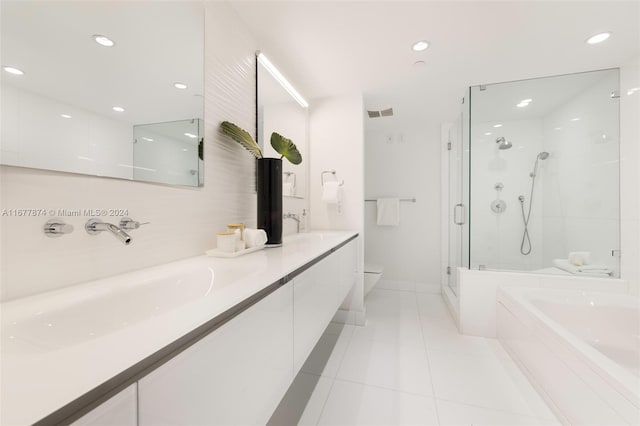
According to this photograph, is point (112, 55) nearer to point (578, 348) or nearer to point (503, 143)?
point (578, 348)

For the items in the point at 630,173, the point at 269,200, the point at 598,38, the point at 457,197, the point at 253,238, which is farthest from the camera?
the point at 457,197

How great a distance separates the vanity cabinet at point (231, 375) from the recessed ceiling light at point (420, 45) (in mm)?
1748

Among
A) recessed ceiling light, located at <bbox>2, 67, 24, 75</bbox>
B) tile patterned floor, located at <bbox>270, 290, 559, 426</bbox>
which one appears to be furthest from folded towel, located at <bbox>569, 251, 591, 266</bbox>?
recessed ceiling light, located at <bbox>2, 67, 24, 75</bbox>

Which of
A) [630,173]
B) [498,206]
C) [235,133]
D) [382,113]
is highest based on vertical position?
[382,113]

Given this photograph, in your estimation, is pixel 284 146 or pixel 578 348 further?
pixel 284 146

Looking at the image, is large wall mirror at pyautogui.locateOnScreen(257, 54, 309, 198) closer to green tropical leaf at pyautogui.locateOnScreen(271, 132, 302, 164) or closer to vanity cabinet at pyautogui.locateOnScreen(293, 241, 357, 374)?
green tropical leaf at pyautogui.locateOnScreen(271, 132, 302, 164)

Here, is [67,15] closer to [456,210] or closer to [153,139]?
[153,139]

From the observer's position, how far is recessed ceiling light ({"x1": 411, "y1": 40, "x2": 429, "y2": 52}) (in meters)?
1.65

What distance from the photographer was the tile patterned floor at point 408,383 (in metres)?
1.24

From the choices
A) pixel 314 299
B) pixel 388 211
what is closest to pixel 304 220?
pixel 314 299

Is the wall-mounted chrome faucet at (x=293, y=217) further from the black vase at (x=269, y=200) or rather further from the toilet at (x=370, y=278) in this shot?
the toilet at (x=370, y=278)

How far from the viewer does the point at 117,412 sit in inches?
13.0

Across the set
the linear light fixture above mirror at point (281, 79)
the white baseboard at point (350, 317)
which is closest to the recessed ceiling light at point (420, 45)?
the linear light fixture above mirror at point (281, 79)

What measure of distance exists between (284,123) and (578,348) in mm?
2181
